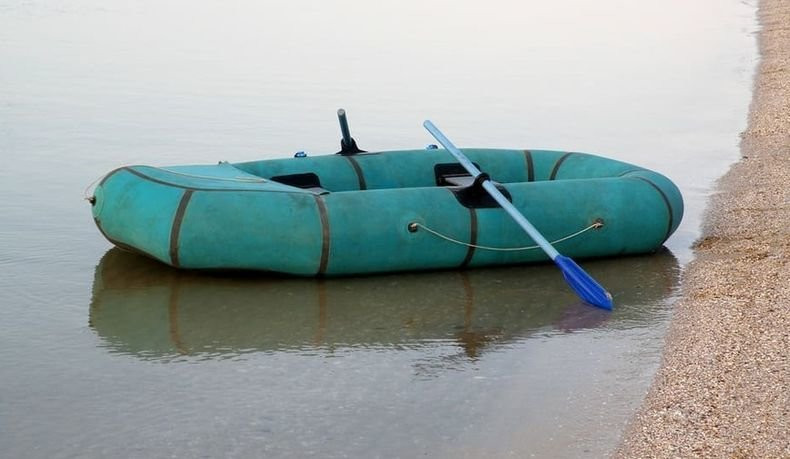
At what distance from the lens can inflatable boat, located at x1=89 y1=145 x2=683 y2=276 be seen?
23.0 feet

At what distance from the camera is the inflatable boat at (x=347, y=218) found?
700cm

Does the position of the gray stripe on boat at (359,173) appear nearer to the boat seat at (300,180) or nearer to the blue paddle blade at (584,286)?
the boat seat at (300,180)

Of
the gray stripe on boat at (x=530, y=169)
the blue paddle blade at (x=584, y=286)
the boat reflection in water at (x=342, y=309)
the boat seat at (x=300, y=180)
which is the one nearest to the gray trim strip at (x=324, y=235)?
the boat reflection in water at (x=342, y=309)

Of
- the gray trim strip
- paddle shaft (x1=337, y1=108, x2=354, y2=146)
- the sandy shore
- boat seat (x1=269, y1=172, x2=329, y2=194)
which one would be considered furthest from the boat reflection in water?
paddle shaft (x1=337, y1=108, x2=354, y2=146)

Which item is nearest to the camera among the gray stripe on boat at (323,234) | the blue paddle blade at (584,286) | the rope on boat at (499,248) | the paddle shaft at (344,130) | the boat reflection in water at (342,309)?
the boat reflection in water at (342,309)

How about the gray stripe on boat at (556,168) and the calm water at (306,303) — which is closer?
the calm water at (306,303)

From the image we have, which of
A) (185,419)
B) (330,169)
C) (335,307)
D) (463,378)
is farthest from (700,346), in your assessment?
(330,169)

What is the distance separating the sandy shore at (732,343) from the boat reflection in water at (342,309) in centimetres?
37

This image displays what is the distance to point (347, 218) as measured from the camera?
23.4ft

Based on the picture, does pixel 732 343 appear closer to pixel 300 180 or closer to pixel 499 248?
pixel 499 248

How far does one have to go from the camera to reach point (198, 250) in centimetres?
699

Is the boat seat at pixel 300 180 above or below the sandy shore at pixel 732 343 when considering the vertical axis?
above

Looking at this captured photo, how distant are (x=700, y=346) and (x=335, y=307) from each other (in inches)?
81.5

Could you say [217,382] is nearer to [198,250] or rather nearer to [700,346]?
[198,250]
